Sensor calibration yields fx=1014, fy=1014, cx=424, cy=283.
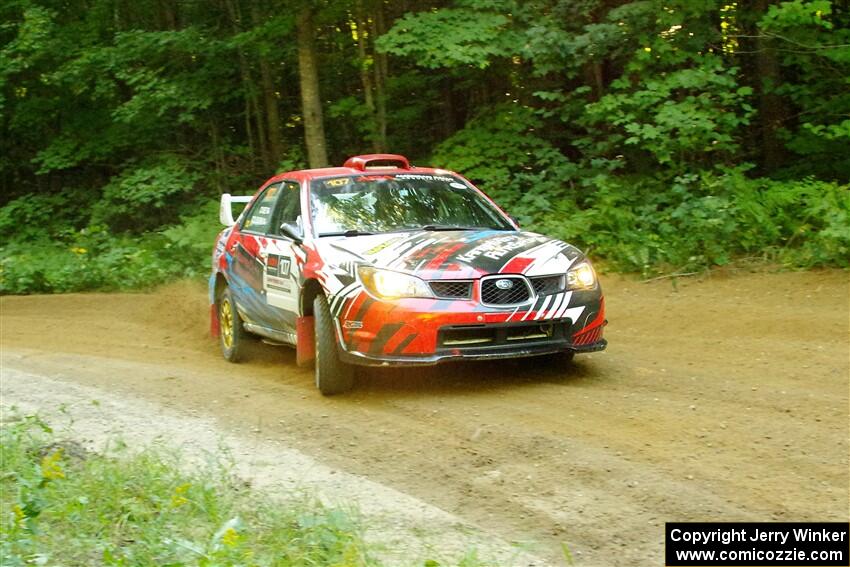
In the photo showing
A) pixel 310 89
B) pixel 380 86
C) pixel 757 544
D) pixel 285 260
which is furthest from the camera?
pixel 380 86

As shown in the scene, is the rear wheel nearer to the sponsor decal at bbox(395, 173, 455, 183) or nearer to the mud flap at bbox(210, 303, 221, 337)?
the mud flap at bbox(210, 303, 221, 337)

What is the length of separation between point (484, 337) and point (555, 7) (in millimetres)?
8674

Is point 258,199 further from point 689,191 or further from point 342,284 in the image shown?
point 689,191

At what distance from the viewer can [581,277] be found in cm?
745

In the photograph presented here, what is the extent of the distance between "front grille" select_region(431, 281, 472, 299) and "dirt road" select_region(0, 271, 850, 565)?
73 cm

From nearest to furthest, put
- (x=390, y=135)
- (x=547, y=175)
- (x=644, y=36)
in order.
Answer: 1. (x=644, y=36)
2. (x=547, y=175)
3. (x=390, y=135)

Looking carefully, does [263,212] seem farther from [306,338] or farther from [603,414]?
[603,414]

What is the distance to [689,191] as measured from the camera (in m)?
13.6

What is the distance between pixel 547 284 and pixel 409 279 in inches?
Result: 39.5

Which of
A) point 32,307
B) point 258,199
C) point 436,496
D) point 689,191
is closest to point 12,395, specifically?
point 258,199

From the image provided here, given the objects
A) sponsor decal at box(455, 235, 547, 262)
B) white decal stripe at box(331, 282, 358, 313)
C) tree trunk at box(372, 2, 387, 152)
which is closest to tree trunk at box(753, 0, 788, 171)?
tree trunk at box(372, 2, 387, 152)

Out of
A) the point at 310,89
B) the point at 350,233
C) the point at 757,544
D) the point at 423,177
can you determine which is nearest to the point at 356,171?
the point at 423,177

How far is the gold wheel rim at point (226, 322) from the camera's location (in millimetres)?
9776

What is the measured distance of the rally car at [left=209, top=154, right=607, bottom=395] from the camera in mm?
7020
